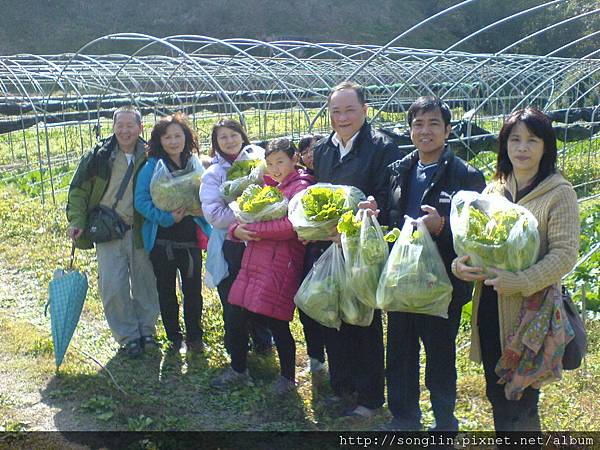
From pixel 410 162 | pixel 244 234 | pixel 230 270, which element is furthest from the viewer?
pixel 230 270

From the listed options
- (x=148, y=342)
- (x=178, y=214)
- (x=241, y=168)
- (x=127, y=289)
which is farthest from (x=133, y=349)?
(x=241, y=168)

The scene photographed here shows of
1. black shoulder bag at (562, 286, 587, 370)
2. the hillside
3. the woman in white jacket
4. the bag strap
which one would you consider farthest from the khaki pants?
the hillside

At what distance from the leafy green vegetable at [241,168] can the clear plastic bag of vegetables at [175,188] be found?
0.37 metres

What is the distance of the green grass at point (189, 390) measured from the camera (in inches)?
141

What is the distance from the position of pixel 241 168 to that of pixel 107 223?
3.43ft

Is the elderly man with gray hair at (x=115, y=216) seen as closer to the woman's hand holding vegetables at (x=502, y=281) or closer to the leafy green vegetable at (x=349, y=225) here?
the leafy green vegetable at (x=349, y=225)

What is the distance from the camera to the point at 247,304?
3682 mm

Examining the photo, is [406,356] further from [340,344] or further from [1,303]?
[1,303]

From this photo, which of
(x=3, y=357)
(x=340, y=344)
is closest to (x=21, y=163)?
(x=3, y=357)

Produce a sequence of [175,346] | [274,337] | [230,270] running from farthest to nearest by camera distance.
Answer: [175,346], [230,270], [274,337]

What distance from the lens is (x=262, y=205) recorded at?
3.55 m

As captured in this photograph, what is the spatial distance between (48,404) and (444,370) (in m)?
2.26

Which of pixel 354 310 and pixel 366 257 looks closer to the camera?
pixel 366 257

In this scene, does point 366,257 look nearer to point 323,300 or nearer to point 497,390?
point 323,300
